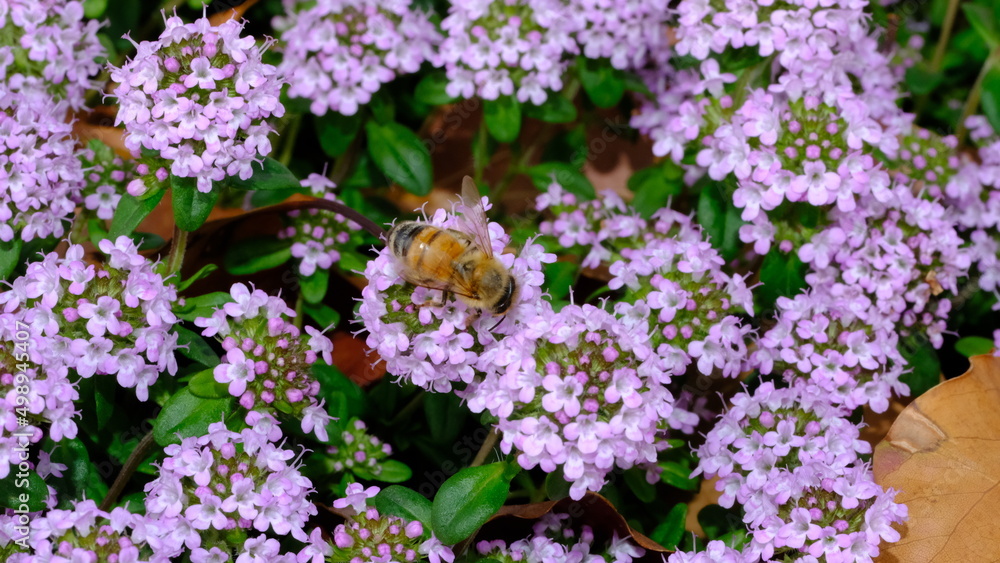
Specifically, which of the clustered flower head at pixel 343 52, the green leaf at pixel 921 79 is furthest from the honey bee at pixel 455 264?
the green leaf at pixel 921 79

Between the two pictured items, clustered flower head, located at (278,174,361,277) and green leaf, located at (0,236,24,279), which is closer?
green leaf, located at (0,236,24,279)

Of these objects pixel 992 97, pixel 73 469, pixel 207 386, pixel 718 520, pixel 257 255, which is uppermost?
pixel 992 97

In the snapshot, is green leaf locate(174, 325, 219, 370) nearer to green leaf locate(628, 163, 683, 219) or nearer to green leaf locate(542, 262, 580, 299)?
green leaf locate(542, 262, 580, 299)

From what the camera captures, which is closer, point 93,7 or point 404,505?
point 404,505

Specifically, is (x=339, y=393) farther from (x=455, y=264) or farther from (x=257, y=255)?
(x=455, y=264)

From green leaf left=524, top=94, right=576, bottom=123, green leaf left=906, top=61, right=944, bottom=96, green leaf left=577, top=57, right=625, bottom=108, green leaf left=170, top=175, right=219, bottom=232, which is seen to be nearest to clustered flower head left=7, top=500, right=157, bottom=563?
green leaf left=170, top=175, right=219, bottom=232

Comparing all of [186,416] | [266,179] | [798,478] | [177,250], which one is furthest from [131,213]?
[798,478]

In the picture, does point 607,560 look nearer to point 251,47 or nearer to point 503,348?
point 503,348
